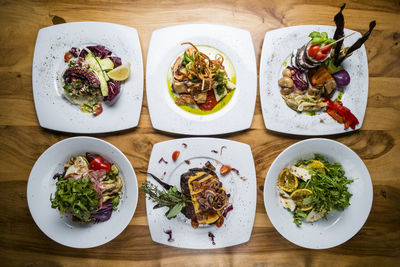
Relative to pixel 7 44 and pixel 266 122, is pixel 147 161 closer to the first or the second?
pixel 266 122

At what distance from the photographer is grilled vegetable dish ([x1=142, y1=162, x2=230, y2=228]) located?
2.29 m

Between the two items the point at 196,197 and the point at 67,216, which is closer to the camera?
the point at 196,197

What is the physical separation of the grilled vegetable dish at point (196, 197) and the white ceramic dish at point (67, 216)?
24cm

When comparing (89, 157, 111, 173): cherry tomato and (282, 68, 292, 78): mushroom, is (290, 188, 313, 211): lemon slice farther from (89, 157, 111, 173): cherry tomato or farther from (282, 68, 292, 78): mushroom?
(89, 157, 111, 173): cherry tomato

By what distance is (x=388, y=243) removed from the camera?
2713 millimetres

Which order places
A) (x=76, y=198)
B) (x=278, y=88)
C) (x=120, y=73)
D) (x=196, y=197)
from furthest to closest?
(x=278, y=88) → (x=120, y=73) → (x=196, y=197) → (x=76, y=198)

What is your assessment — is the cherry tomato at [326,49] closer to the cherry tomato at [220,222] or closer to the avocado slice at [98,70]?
the cherry tomato at [220,222]

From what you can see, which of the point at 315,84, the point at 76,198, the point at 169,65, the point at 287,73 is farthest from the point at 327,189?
the point at 76,198

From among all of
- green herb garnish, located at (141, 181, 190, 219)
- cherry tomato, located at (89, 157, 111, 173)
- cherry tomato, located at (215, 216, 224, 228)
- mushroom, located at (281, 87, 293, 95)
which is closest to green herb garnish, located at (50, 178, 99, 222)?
cherry tomato, located at (89, 157, 111, 173)

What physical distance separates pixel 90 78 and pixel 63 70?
0.40m

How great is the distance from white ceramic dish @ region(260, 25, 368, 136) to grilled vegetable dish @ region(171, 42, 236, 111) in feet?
1.23

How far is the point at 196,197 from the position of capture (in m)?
2.32

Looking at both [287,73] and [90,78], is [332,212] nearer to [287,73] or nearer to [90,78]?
[287,73]

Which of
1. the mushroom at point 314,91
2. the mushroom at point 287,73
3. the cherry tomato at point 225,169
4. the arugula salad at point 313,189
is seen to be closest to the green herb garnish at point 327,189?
the arugula salad at point 313,189
